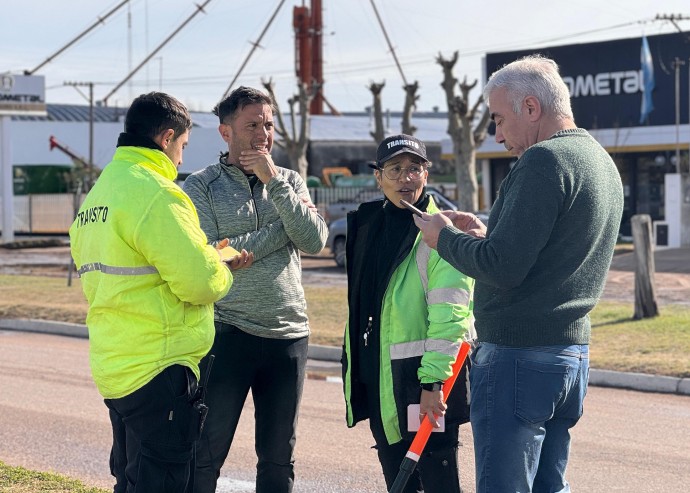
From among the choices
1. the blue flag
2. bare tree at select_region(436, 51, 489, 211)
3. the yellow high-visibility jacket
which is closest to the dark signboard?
the blue flag

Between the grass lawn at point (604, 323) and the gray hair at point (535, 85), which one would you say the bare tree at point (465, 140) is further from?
the gray hair at point (535, 85)

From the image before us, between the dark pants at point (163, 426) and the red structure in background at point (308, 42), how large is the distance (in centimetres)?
5986

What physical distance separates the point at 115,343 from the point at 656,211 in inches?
1211

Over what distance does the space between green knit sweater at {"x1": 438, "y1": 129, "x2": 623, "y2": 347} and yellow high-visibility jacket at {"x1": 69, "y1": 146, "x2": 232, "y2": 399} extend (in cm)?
96

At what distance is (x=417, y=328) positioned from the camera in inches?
183

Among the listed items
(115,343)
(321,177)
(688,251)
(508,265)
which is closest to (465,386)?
(508,265)

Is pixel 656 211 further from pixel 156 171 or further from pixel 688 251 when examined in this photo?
pixel 156 171

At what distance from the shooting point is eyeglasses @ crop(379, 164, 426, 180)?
4867 mm

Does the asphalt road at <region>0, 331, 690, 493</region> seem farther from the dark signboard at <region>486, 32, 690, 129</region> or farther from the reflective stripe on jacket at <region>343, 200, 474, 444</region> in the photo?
the dark signboard at <region>486, 32, 690, 129</region>

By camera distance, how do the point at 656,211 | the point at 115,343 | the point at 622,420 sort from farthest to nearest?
the point at 656,211, the point at 622,420, the point at 115,343

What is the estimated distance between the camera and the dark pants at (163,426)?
4.15 m

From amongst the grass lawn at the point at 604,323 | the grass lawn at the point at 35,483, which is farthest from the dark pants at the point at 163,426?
the grass lawn at the point at 604,323

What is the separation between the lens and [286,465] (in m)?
5.02

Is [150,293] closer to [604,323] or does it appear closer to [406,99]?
[604,323]
